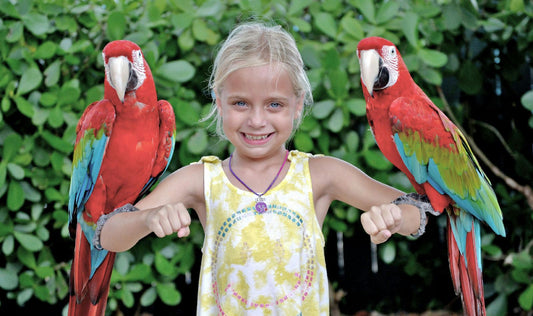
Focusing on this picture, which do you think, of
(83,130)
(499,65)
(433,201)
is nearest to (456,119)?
(499,65)

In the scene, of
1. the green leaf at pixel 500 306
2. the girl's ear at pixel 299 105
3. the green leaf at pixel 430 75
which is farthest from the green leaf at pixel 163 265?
the green leaf at pixel 500 306

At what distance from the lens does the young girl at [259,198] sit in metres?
0.98

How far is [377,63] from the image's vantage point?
914 mm

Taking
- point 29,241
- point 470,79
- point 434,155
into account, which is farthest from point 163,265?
point 470,79

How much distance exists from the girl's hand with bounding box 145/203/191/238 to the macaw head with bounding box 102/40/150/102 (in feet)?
0.81

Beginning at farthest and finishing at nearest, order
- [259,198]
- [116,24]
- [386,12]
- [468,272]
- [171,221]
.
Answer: [386,12], [116,24], [259,198], [468,272], [171,221]

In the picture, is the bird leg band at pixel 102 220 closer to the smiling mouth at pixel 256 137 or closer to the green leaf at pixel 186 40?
the smiling mouth at pixel 256 137

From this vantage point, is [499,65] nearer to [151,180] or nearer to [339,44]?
[339,44]

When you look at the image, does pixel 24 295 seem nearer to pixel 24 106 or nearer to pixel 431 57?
pixel 24 106

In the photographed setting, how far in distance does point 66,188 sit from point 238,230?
3.28 ft

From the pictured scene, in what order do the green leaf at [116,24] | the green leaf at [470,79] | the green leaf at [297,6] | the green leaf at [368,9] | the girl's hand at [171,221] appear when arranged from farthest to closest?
the green leaf at [470,79], the green leaf at [297,6], the green leaf at [368,9], the green leaf at [116,24], the girl's hand at [171,221]

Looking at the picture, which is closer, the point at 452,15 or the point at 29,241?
the point at 452,15

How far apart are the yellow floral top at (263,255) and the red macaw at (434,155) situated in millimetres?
214

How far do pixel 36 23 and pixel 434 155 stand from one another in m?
1.35
